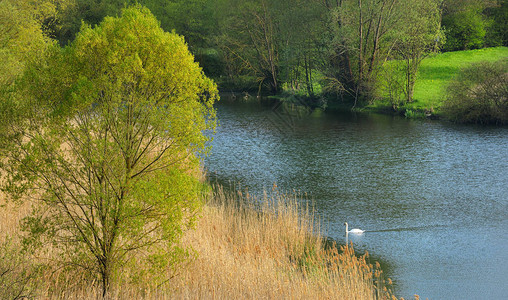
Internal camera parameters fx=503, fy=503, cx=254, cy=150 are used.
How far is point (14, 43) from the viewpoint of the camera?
902 inches

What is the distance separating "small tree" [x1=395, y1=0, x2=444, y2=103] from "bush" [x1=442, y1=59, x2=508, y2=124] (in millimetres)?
4638

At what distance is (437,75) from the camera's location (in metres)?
41.7

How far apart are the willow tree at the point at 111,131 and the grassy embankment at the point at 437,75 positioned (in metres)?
28.5

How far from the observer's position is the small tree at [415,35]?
34.6m

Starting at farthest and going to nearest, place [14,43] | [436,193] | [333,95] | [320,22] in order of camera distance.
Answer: [333,95] < [320,22] < [14,43] < [436,193]

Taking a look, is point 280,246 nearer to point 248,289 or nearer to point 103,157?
point 248,289

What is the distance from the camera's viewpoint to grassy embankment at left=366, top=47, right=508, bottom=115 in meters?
34.4

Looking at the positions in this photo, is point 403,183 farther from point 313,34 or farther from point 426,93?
point 313,34

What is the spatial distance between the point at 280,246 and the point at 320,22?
30680mm

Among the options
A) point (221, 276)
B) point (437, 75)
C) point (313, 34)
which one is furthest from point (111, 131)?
point (437, 75)

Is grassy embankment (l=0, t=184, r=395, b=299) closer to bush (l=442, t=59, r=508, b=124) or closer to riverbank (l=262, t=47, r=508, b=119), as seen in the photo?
bush (l=442, t=59, r=508, b=124)

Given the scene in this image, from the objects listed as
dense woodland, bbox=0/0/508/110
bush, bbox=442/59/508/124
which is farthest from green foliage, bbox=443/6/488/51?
bush, bbox=442/59/508/124

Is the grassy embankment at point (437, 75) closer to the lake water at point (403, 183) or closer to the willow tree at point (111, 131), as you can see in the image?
the lake water at point (403, 183)

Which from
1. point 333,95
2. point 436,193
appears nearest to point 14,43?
point 436,193
